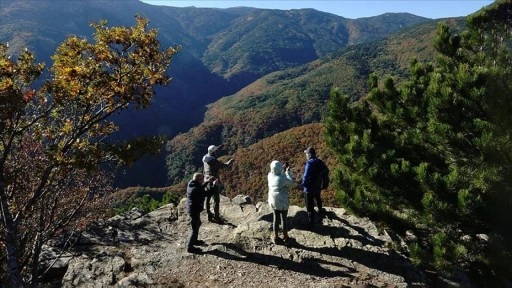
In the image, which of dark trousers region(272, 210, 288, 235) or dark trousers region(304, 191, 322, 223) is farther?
dark trousers region(304, 191, 322, 223)

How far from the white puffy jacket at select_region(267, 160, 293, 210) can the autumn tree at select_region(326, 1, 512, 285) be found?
1310 millimetres

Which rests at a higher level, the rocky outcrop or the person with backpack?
the person with backpack

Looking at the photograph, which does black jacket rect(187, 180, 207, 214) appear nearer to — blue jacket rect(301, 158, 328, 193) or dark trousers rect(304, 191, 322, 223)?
blue jacket rect(301, 158, 328, 193)

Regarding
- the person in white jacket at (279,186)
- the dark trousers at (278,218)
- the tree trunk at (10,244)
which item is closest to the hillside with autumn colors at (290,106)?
the dark trousers at (278,218)

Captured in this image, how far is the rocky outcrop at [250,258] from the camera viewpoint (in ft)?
28.7

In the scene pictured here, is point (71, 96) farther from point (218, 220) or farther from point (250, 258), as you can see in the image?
point (218, 220)

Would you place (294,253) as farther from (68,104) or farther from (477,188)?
(68,104)

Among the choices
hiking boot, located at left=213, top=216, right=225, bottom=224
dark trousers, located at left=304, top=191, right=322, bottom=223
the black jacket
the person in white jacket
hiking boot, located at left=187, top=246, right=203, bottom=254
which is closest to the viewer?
the person in white jacket

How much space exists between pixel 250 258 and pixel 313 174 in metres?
2.41

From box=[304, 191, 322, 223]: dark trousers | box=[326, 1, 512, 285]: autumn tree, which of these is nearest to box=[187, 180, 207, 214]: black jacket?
box=[304, 191, 322, 223]: dark trousers

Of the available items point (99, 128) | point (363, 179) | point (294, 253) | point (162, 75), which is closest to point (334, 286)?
point (294, 253)

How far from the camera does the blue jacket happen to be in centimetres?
966

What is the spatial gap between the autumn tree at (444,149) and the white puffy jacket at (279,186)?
131cm

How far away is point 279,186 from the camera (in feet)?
29.2
